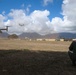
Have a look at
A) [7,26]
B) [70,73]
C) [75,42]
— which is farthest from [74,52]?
[7,26]

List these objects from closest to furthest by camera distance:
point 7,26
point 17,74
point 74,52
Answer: point 17,74, point 74,52, point 7,26

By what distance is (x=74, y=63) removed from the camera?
64.9 ft

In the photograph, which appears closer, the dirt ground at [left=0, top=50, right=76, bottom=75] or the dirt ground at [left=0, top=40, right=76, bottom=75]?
the dirt ground at [left=0, top=50, right=76, bottom=75]

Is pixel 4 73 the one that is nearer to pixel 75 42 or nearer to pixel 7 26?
pixel 75 42

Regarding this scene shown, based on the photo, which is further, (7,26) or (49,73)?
(7,26)

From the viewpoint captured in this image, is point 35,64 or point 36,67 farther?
point 35,64

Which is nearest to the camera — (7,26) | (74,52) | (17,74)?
(17,74)

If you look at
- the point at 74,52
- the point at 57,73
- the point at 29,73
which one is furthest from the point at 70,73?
the point at 74,52

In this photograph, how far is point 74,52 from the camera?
1902 centimetres

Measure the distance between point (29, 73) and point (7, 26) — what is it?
8391cm

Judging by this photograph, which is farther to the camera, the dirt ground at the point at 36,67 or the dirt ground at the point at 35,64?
the dirt ground at the point at 35,64

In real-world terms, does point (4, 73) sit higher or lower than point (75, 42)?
lower

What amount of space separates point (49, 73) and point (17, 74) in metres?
1.72

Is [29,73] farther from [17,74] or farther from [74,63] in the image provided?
[74,63]
